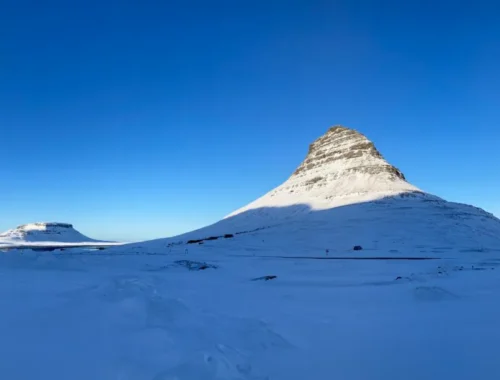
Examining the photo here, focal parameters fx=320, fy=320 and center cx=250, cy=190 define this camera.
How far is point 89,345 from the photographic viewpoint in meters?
4.64

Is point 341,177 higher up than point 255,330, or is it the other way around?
point 341,177

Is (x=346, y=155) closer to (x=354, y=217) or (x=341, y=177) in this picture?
(x=341, y=177)

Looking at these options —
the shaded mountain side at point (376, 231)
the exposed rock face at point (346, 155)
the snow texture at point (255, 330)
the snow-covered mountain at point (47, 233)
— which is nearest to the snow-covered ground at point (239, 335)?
the snow texture at point (255, 330)

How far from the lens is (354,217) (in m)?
48.4

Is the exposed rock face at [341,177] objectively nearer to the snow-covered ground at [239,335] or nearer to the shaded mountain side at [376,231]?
the shaded mountain side at [376,231]

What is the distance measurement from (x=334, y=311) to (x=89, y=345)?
518 centimetres

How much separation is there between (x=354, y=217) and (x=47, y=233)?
172 meters

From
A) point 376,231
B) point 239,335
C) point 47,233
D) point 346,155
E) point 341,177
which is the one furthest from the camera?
point 47,233

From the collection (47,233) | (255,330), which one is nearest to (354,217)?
(255,330)

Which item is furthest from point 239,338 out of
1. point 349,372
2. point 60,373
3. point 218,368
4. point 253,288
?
point 253,288

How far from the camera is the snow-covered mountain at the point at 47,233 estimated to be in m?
154

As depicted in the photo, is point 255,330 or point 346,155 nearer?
point 255,330

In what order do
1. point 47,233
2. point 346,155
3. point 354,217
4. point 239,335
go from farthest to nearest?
point 47,233, point 346,155, point 354,217, point 239,335

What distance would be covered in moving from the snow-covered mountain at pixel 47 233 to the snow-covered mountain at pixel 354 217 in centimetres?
11976
